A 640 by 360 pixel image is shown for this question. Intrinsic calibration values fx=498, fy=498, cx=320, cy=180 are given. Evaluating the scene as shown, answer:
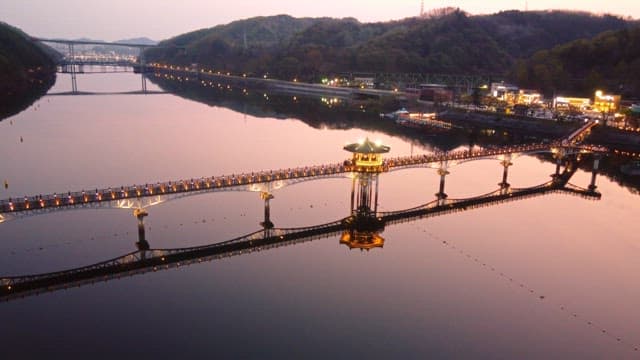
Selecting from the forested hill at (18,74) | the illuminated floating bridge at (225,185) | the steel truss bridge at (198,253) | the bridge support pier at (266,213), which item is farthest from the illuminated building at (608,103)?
the forested hill at (18,74)

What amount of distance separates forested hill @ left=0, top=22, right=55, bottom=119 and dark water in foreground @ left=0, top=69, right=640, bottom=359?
56.0 metres

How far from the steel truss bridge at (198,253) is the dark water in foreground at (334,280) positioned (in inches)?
27.8

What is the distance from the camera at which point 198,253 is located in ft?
111

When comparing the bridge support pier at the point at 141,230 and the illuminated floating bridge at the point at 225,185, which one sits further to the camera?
the bridge support pier at the point at 141,230

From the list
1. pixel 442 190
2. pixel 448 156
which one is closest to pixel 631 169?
pixel 448 156

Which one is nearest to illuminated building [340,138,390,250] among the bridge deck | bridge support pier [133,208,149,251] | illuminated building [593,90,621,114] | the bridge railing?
the bridge deck

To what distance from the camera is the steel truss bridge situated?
2906 centimetres

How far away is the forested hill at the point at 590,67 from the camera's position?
4407 inches

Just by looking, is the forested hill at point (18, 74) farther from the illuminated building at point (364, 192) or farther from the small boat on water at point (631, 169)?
the small boat on water at point (631, 169)

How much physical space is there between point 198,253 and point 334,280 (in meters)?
9.60

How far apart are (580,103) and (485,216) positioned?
72742 millimetres

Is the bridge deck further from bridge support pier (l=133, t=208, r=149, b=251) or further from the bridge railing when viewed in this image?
bridge support pier (l=133, t=208, r=149, b=251)

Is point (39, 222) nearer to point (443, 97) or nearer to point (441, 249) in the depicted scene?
point (441, 249)

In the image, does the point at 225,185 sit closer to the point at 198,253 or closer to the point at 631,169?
the point at 198,253
